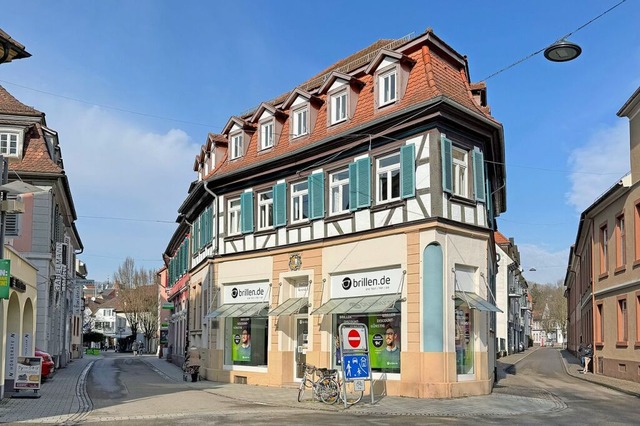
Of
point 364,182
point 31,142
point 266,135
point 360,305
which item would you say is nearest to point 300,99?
point 266,135

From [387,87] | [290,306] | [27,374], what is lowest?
[27,374]

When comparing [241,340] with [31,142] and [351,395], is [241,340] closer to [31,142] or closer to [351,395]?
[351,395]

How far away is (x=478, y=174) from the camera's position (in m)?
20.4

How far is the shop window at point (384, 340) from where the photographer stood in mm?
19547

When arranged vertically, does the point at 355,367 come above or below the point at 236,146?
below

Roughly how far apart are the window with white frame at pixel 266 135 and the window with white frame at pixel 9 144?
1153 cm

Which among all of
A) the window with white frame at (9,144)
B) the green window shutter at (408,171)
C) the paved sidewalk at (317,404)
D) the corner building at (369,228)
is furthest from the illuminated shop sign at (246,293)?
the window with white frame at (9,144)

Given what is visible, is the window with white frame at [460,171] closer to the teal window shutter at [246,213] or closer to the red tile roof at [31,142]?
the teal window shutter at [246,213]

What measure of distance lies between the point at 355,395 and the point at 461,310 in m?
3.76

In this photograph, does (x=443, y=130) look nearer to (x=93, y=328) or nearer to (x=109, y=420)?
(x=109, y=420)

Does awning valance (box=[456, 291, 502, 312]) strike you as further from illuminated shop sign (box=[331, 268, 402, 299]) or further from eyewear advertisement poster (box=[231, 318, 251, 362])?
eyewear advertisement poster (box=[231, 318, 251, 362])

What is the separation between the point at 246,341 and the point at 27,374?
8442 mm

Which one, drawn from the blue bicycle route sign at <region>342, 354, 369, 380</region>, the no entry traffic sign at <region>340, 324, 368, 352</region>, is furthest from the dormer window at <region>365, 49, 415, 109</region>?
the blue bicycle route sign at <region>342, 354, 369, 380</region>

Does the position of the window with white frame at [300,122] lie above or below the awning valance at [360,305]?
above
